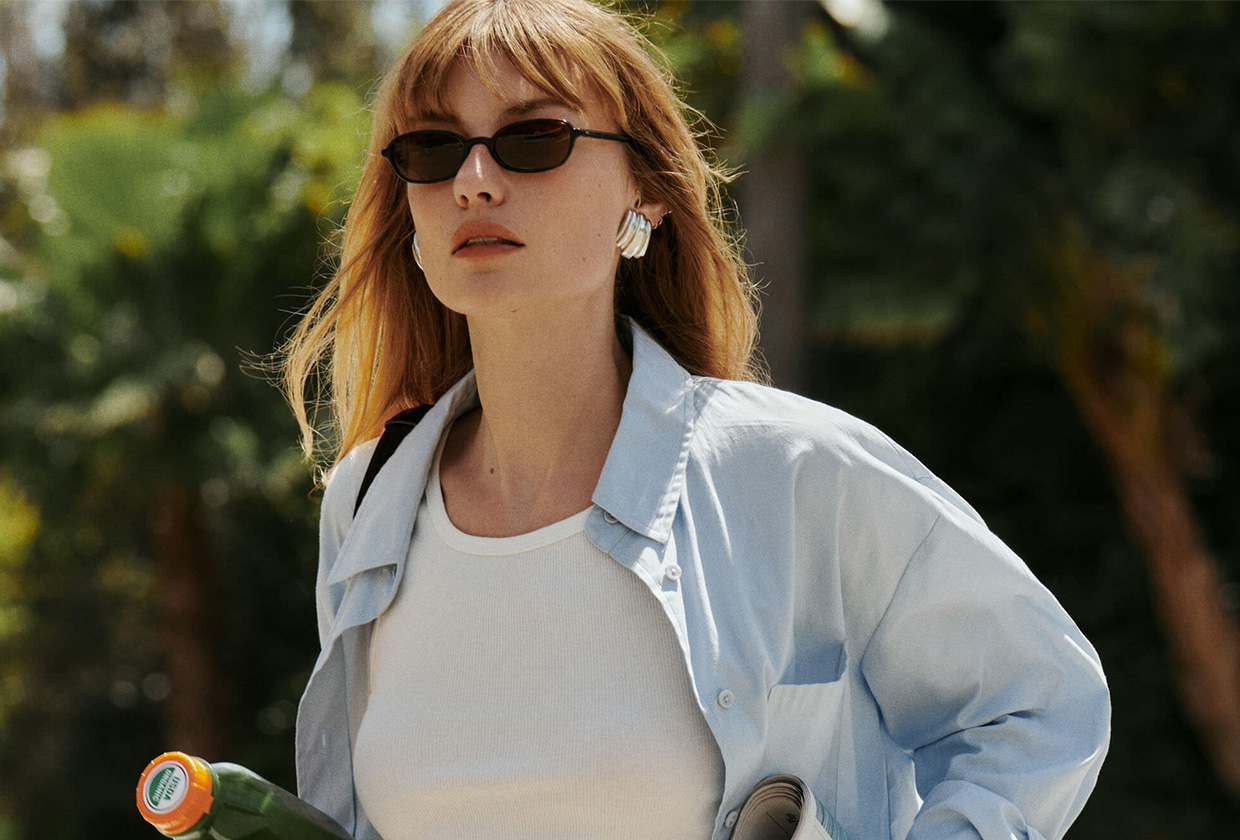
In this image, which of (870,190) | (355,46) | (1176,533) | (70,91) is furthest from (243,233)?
(70,91)

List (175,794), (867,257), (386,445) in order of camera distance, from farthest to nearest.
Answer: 1. (867,257)
2. (386,445)
3. (175,794)

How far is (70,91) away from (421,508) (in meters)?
18.3

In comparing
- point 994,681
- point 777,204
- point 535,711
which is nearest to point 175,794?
point 535,711

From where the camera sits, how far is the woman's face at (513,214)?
1394mm

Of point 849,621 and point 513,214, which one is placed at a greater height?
point 513,214

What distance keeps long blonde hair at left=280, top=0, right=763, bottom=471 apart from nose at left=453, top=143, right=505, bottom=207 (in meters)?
0.09

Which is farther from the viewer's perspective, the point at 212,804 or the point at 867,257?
the point at 867,257

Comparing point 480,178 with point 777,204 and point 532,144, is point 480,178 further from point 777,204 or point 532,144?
point 777,204

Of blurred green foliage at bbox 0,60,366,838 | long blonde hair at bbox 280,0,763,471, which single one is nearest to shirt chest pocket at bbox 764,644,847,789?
long blonde hair at bbox 280,0,763,471

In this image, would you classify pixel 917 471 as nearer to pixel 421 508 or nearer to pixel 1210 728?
pixel 421 508

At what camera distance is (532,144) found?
138cm

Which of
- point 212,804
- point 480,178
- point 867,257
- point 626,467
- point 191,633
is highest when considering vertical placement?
point 480,178

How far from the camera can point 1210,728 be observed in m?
7.51

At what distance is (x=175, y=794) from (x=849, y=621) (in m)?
0.72
